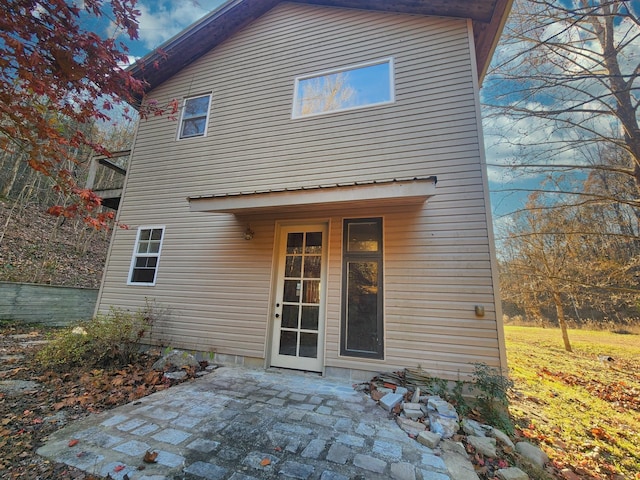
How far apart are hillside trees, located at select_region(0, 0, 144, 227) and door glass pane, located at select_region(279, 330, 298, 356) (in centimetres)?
300

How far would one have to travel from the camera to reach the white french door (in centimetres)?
432

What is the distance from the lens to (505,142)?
16.6ft

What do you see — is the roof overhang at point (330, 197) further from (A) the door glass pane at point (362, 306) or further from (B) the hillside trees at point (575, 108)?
(B) the hillside trees at point (575, 108)

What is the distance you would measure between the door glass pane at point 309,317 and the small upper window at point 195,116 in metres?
4.57

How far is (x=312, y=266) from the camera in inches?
181

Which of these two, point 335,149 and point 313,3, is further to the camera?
point 313,3

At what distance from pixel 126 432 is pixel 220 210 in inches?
117

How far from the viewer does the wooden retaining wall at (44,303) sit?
6.68 m

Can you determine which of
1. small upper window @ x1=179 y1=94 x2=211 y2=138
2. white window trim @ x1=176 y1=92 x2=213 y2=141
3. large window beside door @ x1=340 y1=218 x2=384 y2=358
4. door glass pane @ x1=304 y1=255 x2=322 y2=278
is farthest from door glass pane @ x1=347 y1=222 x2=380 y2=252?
small upper window @ x1=179 y1=94 x2=211 y2=138

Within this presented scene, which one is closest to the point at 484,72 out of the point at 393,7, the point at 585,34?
the point at 585,34

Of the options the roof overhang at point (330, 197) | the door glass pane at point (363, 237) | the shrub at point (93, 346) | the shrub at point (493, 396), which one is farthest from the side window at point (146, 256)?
the shrub at point (493, 396)

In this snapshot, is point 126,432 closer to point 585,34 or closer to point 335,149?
point 335,149

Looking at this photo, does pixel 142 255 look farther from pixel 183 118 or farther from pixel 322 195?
pixel 322 195

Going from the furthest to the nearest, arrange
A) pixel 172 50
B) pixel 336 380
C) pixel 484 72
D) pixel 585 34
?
pixel 172 50 < pixel 484 72 < pixel 585 34 < pixel 336 380
